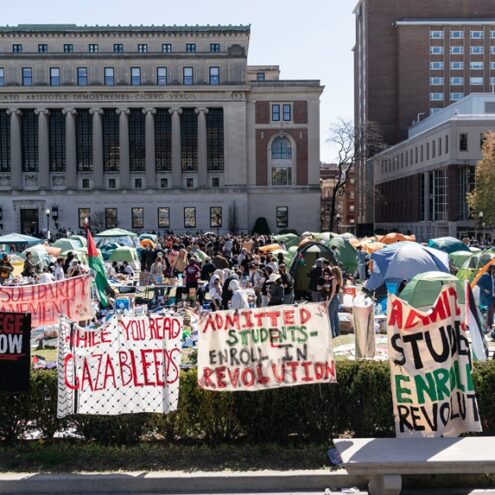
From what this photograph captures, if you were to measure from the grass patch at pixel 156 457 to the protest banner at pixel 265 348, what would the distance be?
2.52 feet

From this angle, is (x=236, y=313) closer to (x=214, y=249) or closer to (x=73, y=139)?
(x=214, y=249)

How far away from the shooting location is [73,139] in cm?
7462

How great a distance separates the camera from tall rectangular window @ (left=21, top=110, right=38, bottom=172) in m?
75.2

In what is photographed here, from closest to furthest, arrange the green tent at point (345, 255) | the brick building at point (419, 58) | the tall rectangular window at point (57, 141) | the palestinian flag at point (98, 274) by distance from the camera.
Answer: the palestinian flag at point (98, 274) → the green tent at point (345, 255) → the tall rectangular window at point (57, 141) → the brick building at point (419, 58)

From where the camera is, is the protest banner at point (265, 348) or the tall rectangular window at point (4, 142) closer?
the protest banner at point (265, 348)

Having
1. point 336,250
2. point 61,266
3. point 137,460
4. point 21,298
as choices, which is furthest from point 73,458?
point 336,250

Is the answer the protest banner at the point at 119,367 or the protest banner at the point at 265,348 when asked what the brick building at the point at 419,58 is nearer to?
the protest banner at the point at 265,348

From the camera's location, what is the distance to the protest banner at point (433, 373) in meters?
7.98

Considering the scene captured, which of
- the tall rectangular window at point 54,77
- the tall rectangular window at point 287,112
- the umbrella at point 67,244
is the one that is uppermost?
the tall rectangular window at point 54,77

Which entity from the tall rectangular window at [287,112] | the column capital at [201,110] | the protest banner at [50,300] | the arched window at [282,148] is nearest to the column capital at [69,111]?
the column capital at [201,110]

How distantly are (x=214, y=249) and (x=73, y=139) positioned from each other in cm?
4310


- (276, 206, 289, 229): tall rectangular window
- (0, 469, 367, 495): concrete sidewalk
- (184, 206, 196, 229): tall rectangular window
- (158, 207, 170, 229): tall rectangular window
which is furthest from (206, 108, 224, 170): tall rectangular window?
(0, 469, 367, 495): concrete sidewalk

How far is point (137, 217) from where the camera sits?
251 feet

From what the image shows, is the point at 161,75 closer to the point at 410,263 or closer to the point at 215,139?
the point at 215,139
